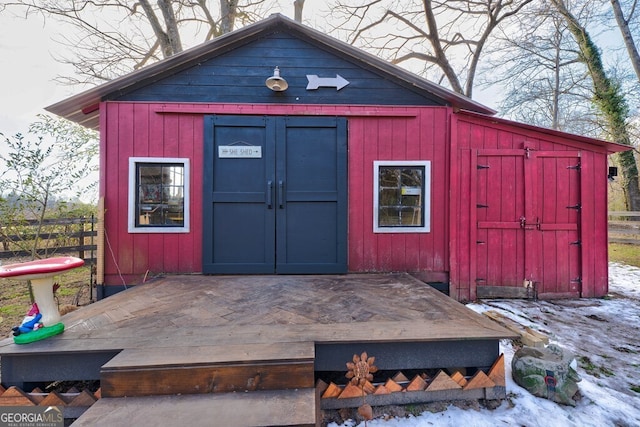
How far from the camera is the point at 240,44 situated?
3.55m

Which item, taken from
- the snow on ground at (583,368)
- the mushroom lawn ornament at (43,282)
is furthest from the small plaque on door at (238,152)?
the snow on ground at (583,368)

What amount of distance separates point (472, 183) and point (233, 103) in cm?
339

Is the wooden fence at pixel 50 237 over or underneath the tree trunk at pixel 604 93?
underneath

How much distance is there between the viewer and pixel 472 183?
3.59m

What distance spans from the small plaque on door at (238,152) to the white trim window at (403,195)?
1607mm

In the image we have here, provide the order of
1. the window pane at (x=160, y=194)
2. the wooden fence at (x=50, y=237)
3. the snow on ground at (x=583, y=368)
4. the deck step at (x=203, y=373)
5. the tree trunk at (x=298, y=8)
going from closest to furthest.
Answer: the deck step at (x=203, y=373) < the snow on ground at (x=583, y=368) < the window pane at (x=160, y=194) < the wooden fence at (x=50, y=237) < the tree trunk at (x=298, y=8)

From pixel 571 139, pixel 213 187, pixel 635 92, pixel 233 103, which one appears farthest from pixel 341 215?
pixel 635 92

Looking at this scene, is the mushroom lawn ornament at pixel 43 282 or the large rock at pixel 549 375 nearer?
the mushroom lawn ornament at pixel 43 282

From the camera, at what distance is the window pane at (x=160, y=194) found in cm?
343

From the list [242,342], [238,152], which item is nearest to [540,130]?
[238,152]

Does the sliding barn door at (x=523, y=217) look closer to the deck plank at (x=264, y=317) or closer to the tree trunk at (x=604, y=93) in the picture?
the deck plank at (x=264, y=317)

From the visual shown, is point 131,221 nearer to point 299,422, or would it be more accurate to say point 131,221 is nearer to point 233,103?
point 233,103

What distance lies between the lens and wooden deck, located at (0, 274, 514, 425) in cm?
148

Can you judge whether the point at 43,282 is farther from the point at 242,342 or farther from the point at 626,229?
the point at 626,229
